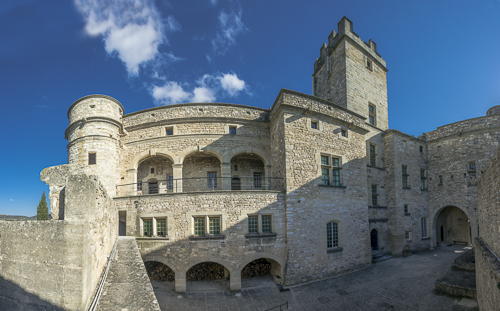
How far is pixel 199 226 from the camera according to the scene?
37.3 feet

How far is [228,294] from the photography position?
1062 centimetres

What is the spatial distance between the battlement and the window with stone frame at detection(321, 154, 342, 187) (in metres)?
10.2

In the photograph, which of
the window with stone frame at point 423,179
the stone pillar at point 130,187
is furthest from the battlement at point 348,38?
the stone pillar at point 130,187

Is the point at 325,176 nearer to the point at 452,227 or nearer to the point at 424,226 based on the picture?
the point at 424,226

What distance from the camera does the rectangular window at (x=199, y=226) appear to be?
11.3 metres

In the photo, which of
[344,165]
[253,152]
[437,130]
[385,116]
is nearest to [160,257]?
[253,152]

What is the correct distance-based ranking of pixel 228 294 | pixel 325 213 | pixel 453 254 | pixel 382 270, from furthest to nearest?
1. pixel 453 254
2. pixel 382 270
3. pixel 325 213
4. pixel 228 294

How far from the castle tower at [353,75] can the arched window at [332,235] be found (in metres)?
8.69

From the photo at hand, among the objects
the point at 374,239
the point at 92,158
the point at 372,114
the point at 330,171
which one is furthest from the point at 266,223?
the point at 372,114

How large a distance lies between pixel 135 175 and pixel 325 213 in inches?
448

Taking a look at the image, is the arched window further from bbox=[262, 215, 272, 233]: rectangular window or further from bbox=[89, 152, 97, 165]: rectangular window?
bbox=[89, 152, 97, 165]: rectangular window

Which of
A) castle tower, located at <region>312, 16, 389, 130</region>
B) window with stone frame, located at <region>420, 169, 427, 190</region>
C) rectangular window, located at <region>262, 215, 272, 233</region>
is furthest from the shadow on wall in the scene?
window with stone frame, located at <region>420, 169, 427, 190</region>

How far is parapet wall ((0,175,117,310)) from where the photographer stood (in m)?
3.46

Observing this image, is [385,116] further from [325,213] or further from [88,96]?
[88,96]
